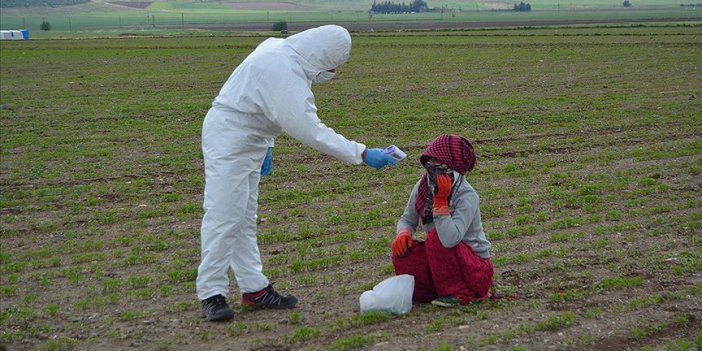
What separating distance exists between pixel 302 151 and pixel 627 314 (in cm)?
779

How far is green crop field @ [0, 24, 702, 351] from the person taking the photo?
593cm

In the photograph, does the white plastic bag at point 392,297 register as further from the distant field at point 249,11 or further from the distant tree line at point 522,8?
the distant tree line at point 522,8

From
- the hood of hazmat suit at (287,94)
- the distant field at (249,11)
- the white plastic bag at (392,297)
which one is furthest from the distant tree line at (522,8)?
the white plastic bag at (392,297)

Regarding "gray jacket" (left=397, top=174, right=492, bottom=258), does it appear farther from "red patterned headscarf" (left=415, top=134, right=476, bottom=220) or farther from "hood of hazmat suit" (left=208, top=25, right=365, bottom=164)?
"hood of hazmat suit" (left=208, top=25, right=365, bottom=164)

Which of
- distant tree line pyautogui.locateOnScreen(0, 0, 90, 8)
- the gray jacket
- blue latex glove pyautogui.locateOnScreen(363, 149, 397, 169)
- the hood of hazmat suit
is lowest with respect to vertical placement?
the gray jacket

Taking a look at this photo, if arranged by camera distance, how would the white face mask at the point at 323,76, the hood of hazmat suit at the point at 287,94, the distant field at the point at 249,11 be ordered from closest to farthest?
the hood of hazmat suit at the point at 287,94 → the white face mask at the point at 323,76 → the distant field at the point at 249,11

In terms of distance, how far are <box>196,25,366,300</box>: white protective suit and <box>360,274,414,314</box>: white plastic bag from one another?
90 cm

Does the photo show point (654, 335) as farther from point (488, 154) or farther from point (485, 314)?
point (488, 154)

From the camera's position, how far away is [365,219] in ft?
29.6

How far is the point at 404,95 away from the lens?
19234 mm

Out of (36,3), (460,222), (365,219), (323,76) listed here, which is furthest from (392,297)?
(36,3)

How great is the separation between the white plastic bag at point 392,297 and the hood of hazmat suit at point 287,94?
0.89 metres

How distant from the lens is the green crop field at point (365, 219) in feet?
19.4

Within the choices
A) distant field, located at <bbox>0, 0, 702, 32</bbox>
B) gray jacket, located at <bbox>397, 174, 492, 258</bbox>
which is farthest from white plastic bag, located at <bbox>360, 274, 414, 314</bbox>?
distant field, located at <bbox>0, 0, 702, 32</bbox>
